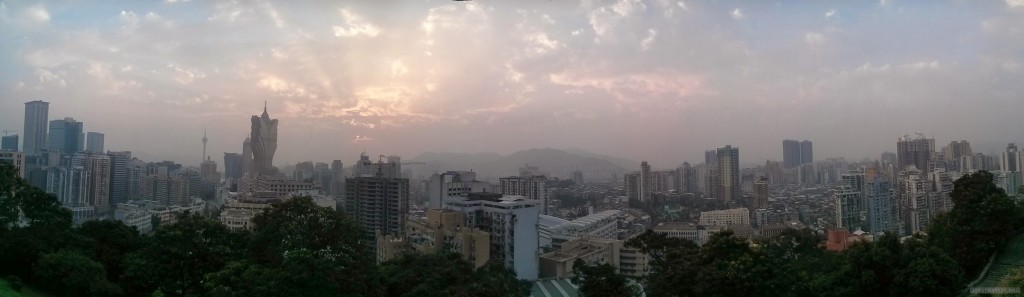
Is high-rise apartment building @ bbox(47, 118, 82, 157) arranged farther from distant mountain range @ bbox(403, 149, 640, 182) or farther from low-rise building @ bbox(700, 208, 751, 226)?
low-rise building @ bbox(700, 208, 751, 226)

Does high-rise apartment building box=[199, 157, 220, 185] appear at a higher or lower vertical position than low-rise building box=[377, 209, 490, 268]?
higher

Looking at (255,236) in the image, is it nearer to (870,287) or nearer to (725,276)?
Answer: (725,276)

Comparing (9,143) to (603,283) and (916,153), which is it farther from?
(916,153)

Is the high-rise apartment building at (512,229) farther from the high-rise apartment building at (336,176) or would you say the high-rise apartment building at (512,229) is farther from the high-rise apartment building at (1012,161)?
the high-rise apartment building at (336,176)

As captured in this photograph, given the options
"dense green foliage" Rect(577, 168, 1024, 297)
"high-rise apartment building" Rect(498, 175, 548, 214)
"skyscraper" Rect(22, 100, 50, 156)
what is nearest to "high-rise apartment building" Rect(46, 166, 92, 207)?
"skyscraper" Rect(22, 100, 50, 156)

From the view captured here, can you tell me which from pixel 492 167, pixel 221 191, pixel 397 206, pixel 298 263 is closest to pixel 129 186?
pixel 221 191
